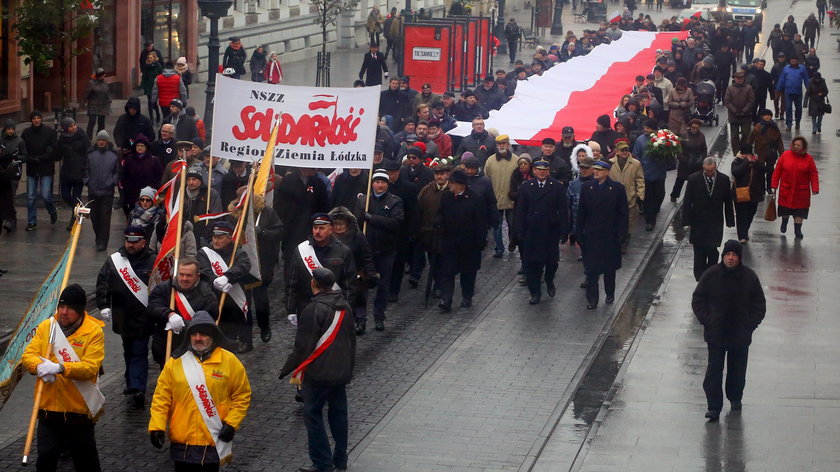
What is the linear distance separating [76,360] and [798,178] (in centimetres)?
1205

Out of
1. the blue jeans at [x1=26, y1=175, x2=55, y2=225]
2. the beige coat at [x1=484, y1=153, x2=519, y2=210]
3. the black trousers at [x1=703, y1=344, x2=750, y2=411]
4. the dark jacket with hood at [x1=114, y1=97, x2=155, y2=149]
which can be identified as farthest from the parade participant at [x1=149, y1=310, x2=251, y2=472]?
the dark jacket with hood at [x1=114, y1=97, x2=155, y2=149]

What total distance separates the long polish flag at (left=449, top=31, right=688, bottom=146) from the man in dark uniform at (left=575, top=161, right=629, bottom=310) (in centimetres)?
385

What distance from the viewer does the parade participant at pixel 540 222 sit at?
15.5 meters

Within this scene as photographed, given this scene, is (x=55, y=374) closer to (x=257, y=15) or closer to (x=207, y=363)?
(x=207, y=363)

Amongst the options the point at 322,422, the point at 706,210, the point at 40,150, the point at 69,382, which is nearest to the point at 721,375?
the point at 322,422

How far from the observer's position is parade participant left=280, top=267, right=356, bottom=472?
986 cm

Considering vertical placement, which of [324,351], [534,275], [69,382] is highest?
[324,351]

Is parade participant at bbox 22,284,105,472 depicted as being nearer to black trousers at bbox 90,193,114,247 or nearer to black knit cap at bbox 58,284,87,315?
black knit cap at bbox 58,284,87,315

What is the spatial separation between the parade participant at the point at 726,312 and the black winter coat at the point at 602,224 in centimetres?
379

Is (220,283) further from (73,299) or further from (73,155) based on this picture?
(73,155)

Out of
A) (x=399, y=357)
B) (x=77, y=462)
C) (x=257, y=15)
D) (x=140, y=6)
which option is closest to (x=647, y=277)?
(x=399, y=357)

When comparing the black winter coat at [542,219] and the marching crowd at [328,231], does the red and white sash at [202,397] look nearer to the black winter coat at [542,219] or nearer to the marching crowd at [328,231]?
the marching crowd at [328,231]

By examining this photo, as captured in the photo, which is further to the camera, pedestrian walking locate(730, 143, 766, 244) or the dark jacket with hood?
the dark jacket with hood

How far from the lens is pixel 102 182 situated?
17.6 m
